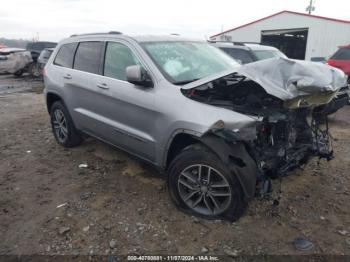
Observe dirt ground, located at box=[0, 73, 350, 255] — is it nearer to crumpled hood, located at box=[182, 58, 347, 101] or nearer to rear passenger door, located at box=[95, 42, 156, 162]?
rear passenger door, located at box=[95, 42, 156, 162]

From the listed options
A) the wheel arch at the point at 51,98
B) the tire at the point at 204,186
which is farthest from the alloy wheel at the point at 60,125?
the tire at the point at 204,186

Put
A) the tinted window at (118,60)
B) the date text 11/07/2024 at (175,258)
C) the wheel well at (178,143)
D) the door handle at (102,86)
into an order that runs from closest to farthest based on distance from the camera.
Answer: the date text 11/07/2024 at (175,258) < the wheel well at (178,143) < the tinted window at (118,60) < the door handle at (102,86)

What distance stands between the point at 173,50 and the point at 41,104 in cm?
694

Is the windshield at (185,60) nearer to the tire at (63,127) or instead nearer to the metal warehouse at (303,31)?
the tire at (63,127)

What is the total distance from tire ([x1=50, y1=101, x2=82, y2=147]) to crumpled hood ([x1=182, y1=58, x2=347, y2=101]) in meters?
2.51

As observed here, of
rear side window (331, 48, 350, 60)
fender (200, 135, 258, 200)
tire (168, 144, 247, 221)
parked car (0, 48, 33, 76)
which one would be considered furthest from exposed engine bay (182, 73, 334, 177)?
parked car (0, 48, 33, 76)

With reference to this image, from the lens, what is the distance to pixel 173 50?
3.92 metres

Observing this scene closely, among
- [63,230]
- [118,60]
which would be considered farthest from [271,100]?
[63,230]

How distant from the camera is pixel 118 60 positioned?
4.06 m

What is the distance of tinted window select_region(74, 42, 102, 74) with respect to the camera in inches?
172

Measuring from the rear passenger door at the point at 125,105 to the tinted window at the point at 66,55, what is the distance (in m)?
0.95

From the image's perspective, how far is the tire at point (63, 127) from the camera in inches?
199

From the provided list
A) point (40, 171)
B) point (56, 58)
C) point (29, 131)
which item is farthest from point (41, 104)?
point (40, 171)

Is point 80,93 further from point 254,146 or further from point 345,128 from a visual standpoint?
point 345,128
